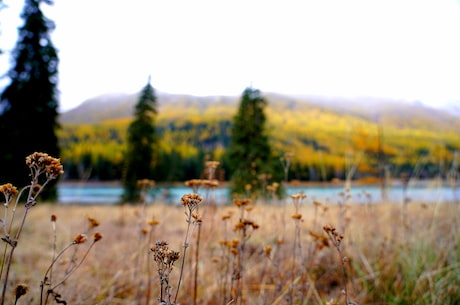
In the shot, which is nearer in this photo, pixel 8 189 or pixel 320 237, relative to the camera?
pixel 8 189

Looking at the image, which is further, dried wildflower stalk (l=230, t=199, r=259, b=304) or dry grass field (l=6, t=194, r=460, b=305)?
dry grass field (l=6, t=194, r=460, b=305)

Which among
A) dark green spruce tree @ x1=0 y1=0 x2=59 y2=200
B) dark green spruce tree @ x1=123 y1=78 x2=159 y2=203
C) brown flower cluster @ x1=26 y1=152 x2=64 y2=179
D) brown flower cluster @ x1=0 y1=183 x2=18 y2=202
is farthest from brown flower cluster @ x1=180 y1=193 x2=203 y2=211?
dark green spruce tree @ x1=123 y1=78 x2=159 y2=203

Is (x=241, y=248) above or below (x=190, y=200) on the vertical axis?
below

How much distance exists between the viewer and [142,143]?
2108 centimetres

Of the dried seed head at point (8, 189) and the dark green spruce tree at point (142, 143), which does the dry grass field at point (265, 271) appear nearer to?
the dried seed head at point (8, 189)

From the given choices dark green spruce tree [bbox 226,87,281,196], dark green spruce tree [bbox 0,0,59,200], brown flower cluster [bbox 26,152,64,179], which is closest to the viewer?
brown flower cluster [bbox 26,152,64,179]

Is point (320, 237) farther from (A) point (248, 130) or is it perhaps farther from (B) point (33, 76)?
(B) point (33, 76)

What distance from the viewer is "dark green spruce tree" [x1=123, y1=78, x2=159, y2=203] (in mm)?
20234

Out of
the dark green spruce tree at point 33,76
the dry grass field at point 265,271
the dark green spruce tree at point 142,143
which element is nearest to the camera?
the dry grass field at point 265,271

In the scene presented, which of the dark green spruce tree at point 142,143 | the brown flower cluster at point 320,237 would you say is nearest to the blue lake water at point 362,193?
the brown flower cluster at point 320,237

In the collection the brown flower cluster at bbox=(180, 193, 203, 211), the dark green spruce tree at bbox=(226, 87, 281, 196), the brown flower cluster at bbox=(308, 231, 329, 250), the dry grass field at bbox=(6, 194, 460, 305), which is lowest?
the dry grass field at bbox=(6, 194, 460, 305)

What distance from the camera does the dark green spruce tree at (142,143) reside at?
797 inches

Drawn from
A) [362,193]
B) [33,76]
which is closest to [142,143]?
[33,76]

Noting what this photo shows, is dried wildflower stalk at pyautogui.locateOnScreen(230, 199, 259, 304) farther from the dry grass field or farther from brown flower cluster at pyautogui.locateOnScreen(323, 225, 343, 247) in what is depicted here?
brown flower cluster at pyautogui.locateOnScreen(323, 225, 343, 247)
